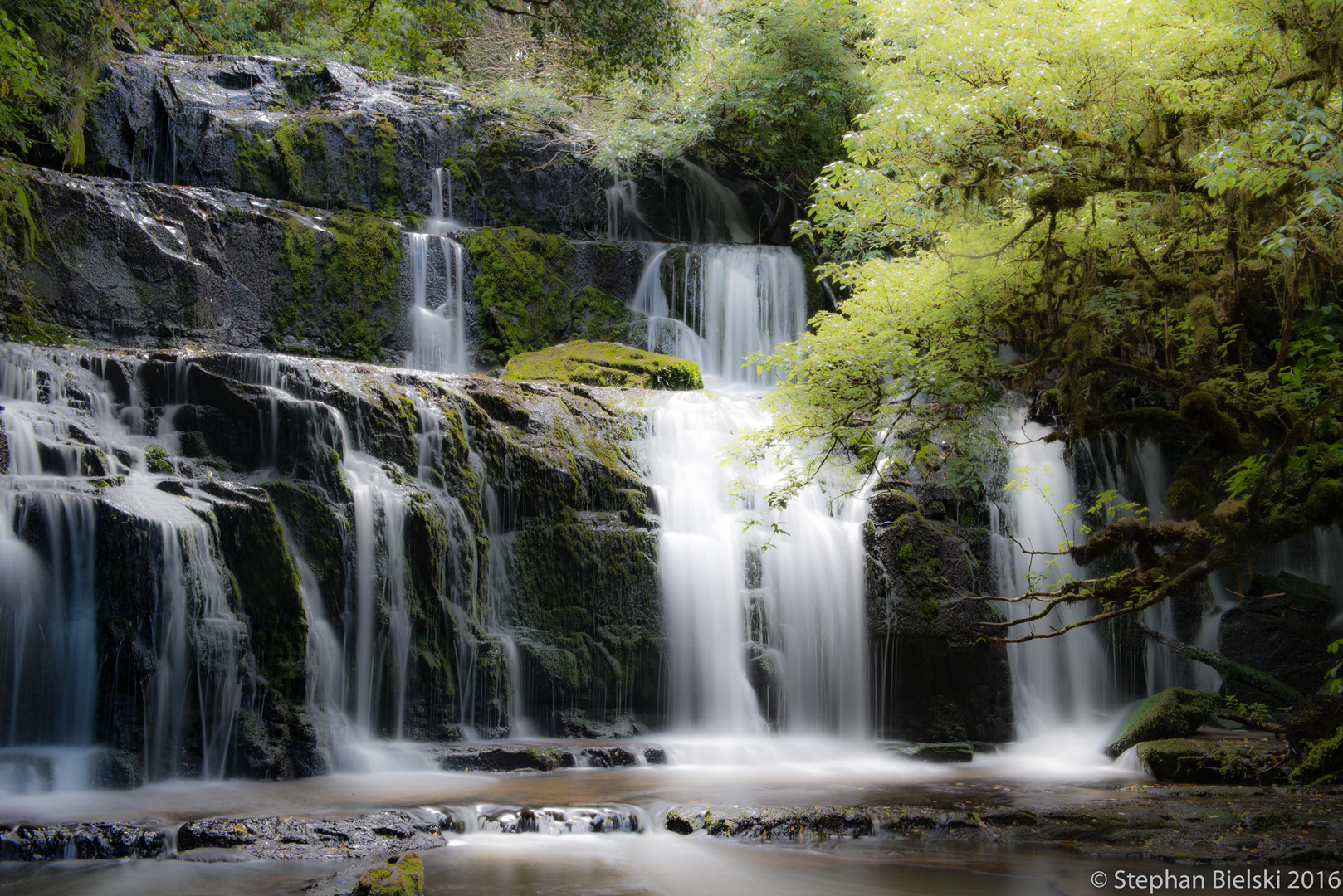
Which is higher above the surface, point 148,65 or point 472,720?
point 148,65

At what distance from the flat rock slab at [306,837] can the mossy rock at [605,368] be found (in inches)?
341

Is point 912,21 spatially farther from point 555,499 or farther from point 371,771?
point 371,771

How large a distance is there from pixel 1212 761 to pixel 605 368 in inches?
377

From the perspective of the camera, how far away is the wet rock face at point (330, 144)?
664 inches

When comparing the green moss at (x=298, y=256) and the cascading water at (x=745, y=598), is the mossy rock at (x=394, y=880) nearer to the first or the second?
the cascading water at (x=745, y=598)

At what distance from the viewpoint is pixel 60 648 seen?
827 cm

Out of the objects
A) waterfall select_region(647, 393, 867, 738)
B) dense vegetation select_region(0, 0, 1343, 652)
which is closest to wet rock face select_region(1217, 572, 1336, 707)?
dense vegetation select_region(0, 0, 1343, 652)

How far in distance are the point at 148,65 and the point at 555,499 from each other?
11681mm

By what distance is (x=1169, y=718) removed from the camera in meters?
10.5

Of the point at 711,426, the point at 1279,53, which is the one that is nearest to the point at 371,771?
the point at 711,426

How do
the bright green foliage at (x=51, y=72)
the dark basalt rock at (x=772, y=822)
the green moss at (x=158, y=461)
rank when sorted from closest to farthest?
the dark basalt rock at (x=772, y=822) < the green moss at (x=158, y=461) < the bright green foliage at (x=51, y=72)

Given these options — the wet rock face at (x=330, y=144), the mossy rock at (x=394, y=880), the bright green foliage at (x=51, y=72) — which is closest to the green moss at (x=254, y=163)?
the wet rock face at (x=330, y=144)

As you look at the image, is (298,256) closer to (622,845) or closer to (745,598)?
(745,598)

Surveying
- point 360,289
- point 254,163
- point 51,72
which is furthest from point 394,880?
point 254,163
